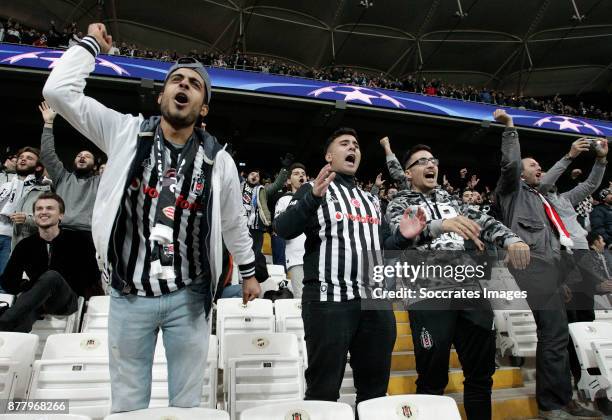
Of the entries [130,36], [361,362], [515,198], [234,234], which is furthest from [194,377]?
[130,36]

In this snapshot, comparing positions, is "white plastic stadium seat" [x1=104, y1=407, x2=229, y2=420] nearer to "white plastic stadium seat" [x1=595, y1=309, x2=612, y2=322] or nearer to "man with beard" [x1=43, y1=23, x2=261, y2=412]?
"man with beard" [x1=43, y1=23, x2=261, y2=412]

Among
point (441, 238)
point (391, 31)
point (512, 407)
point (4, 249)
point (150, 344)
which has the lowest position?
point (512, 407)

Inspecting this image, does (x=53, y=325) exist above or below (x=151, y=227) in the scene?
below

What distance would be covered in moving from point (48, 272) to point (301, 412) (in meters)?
2.15

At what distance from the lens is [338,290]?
6.63 ft

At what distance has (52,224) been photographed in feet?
10.3

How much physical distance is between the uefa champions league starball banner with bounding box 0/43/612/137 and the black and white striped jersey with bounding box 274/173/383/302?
8550 mm

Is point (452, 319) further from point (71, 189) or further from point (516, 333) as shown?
point (71, 189)

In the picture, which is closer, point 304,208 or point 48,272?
point 304,208

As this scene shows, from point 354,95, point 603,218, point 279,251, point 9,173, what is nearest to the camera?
point 9,173

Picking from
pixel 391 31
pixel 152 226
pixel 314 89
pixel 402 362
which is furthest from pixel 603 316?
pixel 391 31

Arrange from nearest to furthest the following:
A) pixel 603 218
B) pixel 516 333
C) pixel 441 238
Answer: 1. pixel 441 238
2. pixel 516 333
3. pixel 603 218

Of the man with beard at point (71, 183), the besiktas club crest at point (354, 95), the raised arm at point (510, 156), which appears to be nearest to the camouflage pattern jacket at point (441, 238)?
the raised arm at point (510, 156)

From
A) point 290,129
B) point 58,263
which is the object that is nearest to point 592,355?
point 58,263
